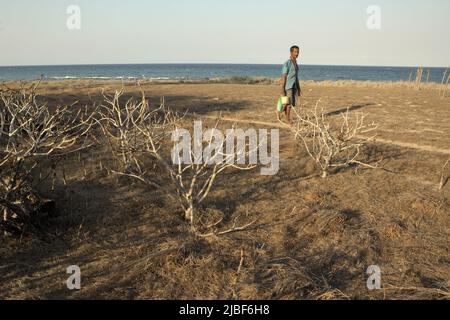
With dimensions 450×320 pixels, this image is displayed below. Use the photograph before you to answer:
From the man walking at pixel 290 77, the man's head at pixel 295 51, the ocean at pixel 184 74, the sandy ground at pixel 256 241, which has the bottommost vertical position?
the sandy ground at pixel 256 241

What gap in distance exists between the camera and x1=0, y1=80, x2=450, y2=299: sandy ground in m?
3.39

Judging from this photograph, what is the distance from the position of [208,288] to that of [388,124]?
9042 millimetres

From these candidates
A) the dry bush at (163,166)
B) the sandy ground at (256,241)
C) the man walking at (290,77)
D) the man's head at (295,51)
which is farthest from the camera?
the man walking at (290,77)

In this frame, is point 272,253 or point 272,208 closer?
point 272,253

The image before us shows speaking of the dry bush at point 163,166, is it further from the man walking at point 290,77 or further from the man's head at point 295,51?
Result: the man's head at point 295,51

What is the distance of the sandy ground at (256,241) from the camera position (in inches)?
133

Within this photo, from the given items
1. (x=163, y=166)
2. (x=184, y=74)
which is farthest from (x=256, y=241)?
(x=184, y=74)

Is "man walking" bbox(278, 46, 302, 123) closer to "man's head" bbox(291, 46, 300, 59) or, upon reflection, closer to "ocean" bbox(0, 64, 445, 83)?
"man's head" bbox(291, 46, 300, 59)

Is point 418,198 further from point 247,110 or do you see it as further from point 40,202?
point 247,110

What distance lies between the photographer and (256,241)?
4.23 meters

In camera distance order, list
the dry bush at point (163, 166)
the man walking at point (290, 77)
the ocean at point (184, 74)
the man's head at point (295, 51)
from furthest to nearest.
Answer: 1. the ocean at point (184, 74)
2. the man walking at point (290, 77)
3. the man's head at point (295, 51)
4. the dry bush at point (163, 166)

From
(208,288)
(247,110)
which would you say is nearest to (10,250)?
(208,288)

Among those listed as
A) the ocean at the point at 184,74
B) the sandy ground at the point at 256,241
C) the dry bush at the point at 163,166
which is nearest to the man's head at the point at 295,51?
the dry bush at the point at 163,166

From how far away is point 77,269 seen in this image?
3.57 meters
